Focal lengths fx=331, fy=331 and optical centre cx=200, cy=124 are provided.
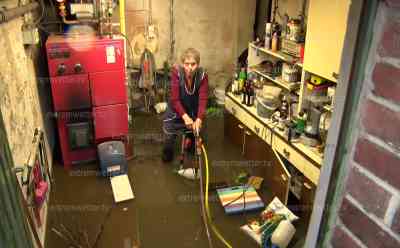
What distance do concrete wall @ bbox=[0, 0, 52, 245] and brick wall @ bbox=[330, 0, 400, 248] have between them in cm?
159

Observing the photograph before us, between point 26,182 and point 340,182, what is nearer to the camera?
point 340,182

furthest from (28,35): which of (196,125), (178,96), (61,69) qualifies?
(196,125)

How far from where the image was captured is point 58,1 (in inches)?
120

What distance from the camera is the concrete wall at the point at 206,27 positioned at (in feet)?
14.5

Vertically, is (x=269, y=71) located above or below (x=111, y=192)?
above

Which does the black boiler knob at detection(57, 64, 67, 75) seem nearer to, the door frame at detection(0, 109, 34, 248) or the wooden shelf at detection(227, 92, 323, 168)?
the wooden shelf at detection(227, 92, 323, 168)

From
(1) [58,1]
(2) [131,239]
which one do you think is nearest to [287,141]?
(2) [131,239]

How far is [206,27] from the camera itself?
4.70m

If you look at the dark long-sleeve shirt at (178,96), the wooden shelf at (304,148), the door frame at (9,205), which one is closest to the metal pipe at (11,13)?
the door frame at (9,205)

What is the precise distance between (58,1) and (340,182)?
3093 mm

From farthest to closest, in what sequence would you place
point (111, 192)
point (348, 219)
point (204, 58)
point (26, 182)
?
point (204, 58) < point (111, 192) < point (26, 182) < point (348, 219)

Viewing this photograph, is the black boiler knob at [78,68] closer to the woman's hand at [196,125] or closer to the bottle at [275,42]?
the woman's hand at [196,125]

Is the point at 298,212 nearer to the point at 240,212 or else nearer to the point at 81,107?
the point at 240,212

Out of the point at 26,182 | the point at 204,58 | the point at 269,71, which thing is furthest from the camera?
the point at 204,58
